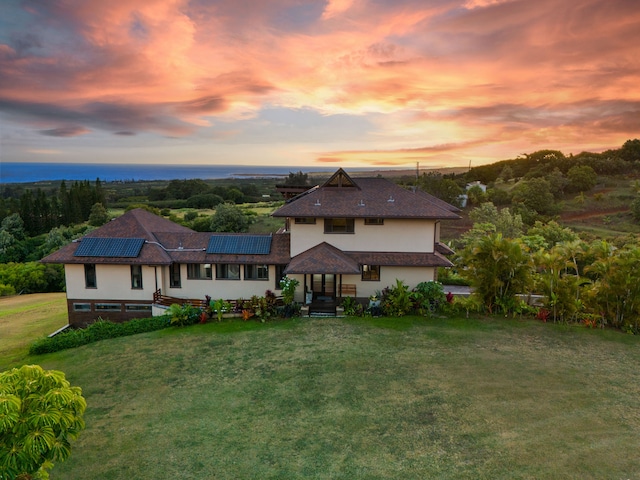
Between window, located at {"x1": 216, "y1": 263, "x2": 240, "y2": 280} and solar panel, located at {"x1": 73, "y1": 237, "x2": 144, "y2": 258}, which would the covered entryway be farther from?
solar panel, located at {"x1": 73, "y1": 237, "x2": 144, "y2": 258}

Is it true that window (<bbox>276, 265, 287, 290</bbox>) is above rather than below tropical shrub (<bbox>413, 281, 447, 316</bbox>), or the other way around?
above

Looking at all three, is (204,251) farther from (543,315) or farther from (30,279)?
(30,279)

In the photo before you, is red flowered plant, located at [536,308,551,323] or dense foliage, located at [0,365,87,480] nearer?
dense foliage, located at [0,365,87,480]

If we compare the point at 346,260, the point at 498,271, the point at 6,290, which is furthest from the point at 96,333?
the point at 6,290

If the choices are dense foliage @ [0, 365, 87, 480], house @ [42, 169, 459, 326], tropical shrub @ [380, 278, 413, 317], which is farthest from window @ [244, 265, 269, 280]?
dense foliage @ [0, 365, 87, 480]

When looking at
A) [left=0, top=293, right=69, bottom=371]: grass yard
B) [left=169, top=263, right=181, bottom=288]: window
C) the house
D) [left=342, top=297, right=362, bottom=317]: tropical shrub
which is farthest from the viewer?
[left=169, top=263, right=181, bottom=288]: window

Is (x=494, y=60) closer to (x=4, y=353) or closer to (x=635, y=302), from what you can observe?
(x=635, y=302)

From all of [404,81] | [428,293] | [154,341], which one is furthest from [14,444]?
[404,81]
